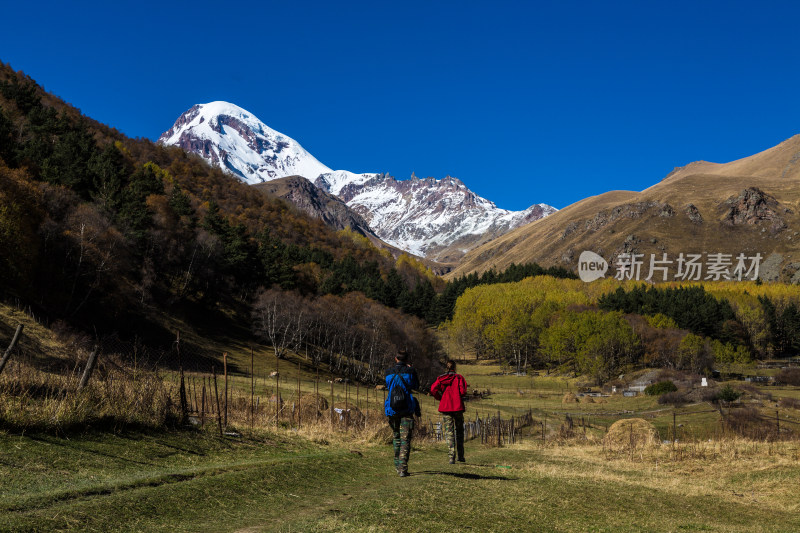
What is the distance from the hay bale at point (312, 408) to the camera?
2300 cm

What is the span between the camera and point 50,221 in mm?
52125

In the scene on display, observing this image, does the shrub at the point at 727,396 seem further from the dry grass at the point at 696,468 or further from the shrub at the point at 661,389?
the dry grass at the point at 696,468

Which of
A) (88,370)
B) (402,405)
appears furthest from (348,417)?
(402,405)

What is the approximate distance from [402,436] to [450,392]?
2.13 meters

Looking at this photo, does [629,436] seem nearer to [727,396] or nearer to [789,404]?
[727,396]

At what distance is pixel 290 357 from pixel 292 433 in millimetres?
58344

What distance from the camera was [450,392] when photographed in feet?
46.7

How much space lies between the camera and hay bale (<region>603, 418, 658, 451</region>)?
24016mm

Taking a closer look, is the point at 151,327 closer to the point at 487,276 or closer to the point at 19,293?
the point at 19,293

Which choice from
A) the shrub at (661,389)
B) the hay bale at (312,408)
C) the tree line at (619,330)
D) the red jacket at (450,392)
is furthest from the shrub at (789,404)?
the red jacket at (450,392)

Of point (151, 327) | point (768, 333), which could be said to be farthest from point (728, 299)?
point (151, 327)

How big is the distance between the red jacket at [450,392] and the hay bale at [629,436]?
12.4 m

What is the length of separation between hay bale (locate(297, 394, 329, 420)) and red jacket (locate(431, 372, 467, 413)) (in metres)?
9.20

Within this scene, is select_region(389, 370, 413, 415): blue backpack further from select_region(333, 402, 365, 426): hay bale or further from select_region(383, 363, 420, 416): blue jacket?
select_region(333, 402, 365, 426): hay bale
